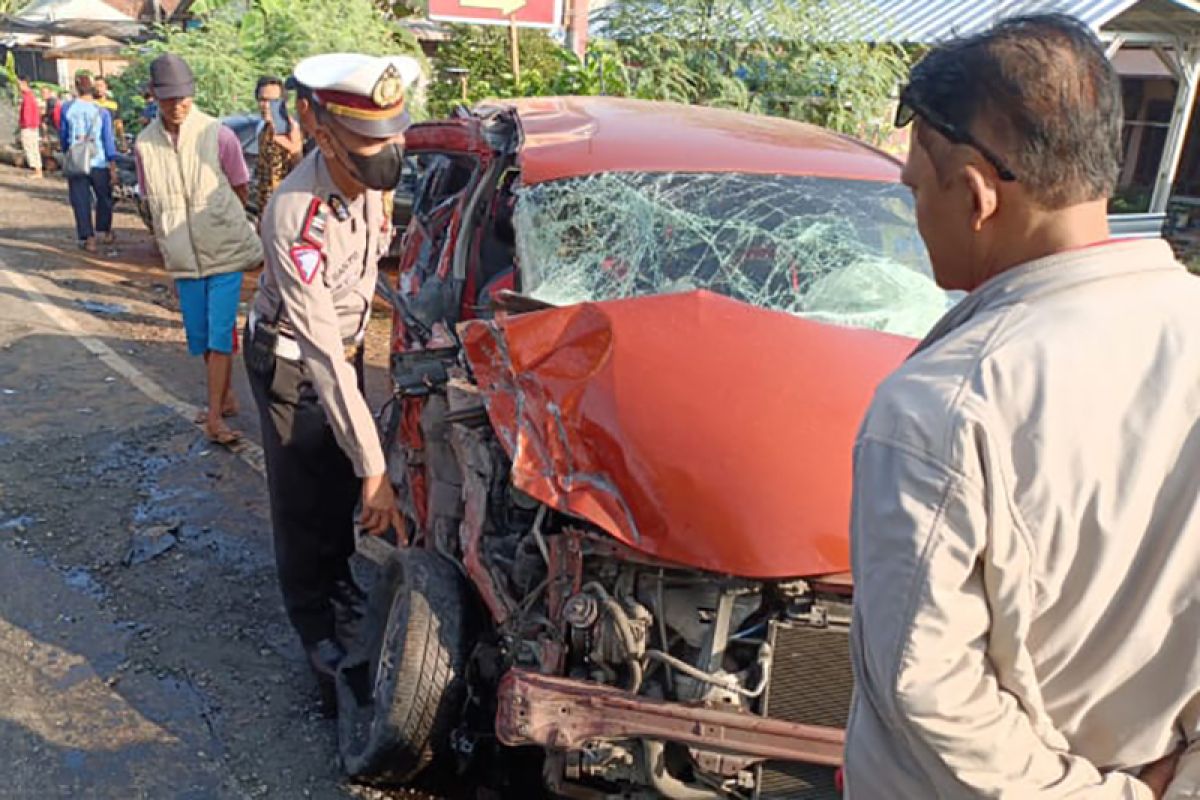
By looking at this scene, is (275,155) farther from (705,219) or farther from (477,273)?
(705,219)

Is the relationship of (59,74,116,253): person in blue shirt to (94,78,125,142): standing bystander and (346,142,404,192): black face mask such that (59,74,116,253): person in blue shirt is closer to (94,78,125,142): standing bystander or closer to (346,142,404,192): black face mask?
(94,78,125,142): standing bystander

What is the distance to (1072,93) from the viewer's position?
45.1 inches

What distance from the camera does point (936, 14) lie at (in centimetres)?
1188

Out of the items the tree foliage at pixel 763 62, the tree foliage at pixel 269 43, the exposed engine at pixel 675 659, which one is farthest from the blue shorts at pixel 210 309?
the tree foliage at pixel 269 43

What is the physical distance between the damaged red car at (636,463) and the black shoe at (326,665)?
0.48ft

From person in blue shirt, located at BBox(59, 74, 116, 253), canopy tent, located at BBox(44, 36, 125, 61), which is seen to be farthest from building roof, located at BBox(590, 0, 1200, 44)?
canopy tent, located at BBox(44, 36, 125, 61)

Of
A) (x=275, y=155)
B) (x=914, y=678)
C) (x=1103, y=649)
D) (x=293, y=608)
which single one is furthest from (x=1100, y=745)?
(x=275, y=155)

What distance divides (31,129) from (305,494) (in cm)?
1603

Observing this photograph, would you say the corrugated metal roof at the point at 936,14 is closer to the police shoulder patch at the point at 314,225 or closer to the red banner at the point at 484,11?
the red banner at the point at 484,11

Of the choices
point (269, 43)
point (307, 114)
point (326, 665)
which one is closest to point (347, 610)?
point (326, 665)

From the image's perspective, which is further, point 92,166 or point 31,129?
point 31,129

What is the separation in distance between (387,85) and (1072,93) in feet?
7.03

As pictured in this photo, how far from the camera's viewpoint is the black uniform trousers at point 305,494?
3.30 metres

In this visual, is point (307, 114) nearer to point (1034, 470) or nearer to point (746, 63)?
point (1034, 470)
